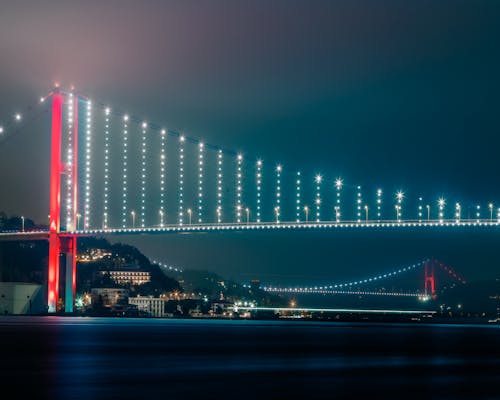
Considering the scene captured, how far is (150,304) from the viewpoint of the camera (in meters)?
92.8

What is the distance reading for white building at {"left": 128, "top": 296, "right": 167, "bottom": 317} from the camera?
9050 centimetres

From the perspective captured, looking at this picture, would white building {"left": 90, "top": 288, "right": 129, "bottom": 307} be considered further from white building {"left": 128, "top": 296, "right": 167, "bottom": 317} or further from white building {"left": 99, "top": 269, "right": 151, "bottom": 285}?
white building {"left": 99, "top": 269, "right": 151, "bottom": 285}

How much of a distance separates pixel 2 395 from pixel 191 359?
8.23 metres

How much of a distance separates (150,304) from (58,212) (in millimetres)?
41622

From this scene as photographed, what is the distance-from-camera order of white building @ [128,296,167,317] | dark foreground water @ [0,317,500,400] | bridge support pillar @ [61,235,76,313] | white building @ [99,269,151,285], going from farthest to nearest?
1. white building @ [99,269,151,285]
2. white building @ [128,296,167,317]
3. bridge support pillar @ [61,235,76,313]
4. dark foreground water @ [0,317,500,400]

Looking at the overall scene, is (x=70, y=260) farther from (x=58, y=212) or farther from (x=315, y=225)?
(x=315, y=225)

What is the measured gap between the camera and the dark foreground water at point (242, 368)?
55.4 ft

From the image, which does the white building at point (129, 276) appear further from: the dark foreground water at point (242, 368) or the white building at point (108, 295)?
the dark foreground water at point (242, 368)

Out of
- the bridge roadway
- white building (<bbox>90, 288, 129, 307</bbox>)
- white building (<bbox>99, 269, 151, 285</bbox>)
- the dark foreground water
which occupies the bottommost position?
the dark foreground water

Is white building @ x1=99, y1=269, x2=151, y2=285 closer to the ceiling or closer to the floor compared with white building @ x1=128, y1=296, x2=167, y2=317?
closer to the ceiling

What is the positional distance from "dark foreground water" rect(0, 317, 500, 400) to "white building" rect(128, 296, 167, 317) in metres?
57.3

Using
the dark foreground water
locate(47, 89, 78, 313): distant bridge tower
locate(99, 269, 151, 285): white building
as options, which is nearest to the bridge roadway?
locate(47, 89, 78, 313): distant bridge tower

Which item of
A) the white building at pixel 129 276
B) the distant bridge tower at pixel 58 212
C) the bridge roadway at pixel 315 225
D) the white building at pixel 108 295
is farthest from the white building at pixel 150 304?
the bridge roadway at pixel 315 225

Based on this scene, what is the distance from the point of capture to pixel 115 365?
2156 centimetres
